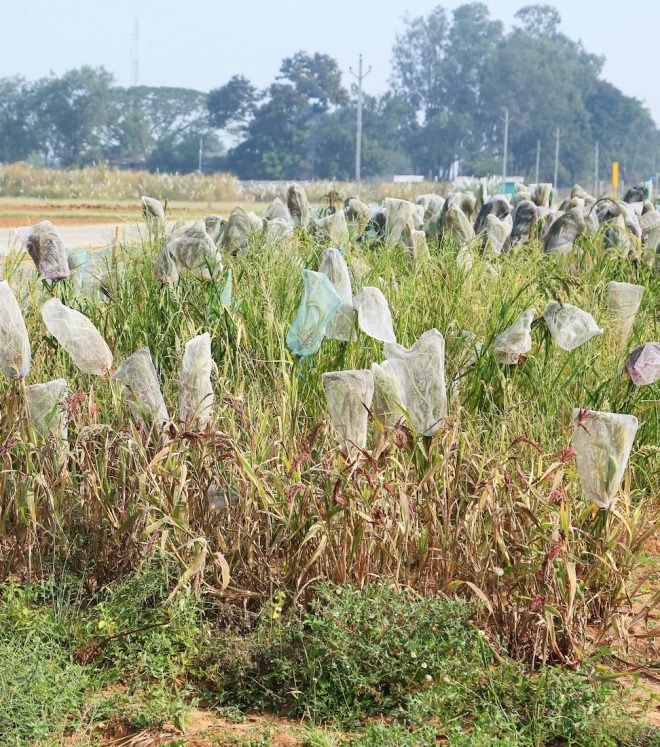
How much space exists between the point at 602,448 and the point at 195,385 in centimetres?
90

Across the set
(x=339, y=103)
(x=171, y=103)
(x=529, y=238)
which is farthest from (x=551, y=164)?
(x=529, y=238)

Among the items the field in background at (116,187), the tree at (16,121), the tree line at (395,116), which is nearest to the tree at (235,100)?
the tree line at (395,116)

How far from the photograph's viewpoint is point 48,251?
314cm

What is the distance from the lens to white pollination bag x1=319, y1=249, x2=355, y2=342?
2.77 metres

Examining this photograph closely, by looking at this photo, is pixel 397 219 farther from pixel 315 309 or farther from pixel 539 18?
pixel 539 18

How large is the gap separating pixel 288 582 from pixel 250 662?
0.27m

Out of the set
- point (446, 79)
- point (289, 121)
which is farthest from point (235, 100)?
point (446, 79)

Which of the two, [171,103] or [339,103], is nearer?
[339,103]

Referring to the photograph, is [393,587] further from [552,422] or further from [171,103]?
[171,103]

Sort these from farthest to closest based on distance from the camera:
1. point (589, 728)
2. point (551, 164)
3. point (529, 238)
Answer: point (551, 164) < point (529, 238) < point (589, 728)

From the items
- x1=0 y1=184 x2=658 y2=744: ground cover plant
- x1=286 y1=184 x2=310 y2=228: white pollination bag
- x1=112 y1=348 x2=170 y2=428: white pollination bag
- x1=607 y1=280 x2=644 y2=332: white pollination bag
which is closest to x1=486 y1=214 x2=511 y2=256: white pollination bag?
x1=286 y1=184 x2=310 y2=228: white pollination bag

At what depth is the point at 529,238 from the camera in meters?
5.03

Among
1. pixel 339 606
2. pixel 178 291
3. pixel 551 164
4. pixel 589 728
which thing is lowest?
pixel 589 728

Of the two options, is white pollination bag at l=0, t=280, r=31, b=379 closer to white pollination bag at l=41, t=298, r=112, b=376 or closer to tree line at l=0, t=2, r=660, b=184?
white pollination bag at l=41, t=298, r=112, b=376
